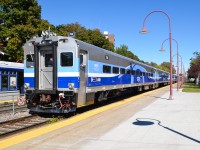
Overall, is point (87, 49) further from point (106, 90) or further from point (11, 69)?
point (11, 69)

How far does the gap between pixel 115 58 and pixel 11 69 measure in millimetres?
8443

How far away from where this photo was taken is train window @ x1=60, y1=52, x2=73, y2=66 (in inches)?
592

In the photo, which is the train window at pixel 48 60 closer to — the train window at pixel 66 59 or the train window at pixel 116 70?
the train window at pixel 66 59

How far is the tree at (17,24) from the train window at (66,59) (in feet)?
68.4

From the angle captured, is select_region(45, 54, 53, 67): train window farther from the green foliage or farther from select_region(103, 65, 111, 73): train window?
the green foliage

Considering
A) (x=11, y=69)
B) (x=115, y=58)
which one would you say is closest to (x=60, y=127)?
(x=115, y=58)

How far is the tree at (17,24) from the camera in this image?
35.0 meters

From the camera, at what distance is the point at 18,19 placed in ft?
118

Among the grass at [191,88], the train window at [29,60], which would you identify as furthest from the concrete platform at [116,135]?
the grass at [191,88]

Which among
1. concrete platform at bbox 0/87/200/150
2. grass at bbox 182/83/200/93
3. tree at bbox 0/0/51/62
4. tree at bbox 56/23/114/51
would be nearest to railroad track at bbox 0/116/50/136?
concrete platform at bbox 0/87/200/150

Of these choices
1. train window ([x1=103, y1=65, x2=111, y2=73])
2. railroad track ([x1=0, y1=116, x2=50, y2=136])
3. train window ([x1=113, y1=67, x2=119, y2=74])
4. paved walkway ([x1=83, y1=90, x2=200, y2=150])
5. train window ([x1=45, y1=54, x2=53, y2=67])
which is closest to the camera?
paved walkway ([x1=83, y1=90, x2=200, y2=150])

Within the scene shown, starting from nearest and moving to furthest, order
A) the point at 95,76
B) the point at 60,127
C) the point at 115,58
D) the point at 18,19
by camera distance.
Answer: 1. the point at 60,127
2. the point at 95,76
3. the point at 115,58
4. the point at 18,19

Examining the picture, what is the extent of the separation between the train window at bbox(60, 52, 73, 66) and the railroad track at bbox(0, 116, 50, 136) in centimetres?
259

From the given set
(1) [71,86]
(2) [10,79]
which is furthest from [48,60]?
(2) [10,79]
